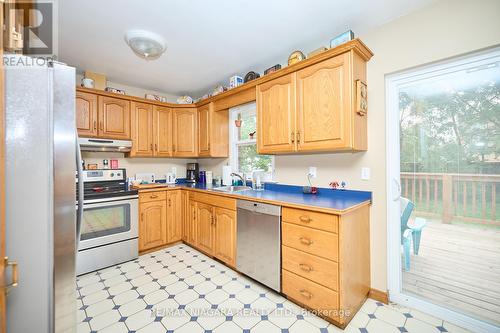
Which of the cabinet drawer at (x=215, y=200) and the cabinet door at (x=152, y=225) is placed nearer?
the cabinet drawer at (x=215, y=200)

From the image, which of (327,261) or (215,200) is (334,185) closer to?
(327,261)

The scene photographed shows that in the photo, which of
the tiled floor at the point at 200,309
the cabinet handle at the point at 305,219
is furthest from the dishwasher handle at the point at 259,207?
the tiled floor at the point at 200,309

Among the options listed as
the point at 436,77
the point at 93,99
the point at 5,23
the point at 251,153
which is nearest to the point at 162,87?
the point at 93,99

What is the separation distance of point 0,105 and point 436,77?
8.51 ft

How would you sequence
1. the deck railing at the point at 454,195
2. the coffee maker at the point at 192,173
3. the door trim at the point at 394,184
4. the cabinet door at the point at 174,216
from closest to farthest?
the deck railing at the point at 454,195 → the door trim at the point at 394,184 → the cabinet door at the point at 174,216 → the coffee maker at the point at 192,173

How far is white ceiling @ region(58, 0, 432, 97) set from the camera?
1.72m

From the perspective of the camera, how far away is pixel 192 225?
9.96 ft

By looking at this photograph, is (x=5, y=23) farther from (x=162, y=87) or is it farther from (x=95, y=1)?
(x=162, y=87)

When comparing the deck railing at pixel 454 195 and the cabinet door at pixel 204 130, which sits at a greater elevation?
the cabinet door at pixel 204 130

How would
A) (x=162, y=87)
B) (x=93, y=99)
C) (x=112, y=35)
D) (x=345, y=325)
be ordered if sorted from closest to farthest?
(x=345, y=325) → (x=112, y=35) → (x=93, y=99) → (x=162, y=87)

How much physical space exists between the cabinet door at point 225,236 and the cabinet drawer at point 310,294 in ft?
2.32

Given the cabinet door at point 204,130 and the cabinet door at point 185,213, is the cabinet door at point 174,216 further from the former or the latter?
the cabinet door at point 204,130

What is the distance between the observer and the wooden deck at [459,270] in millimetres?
1584

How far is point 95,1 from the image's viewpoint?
1665mm
